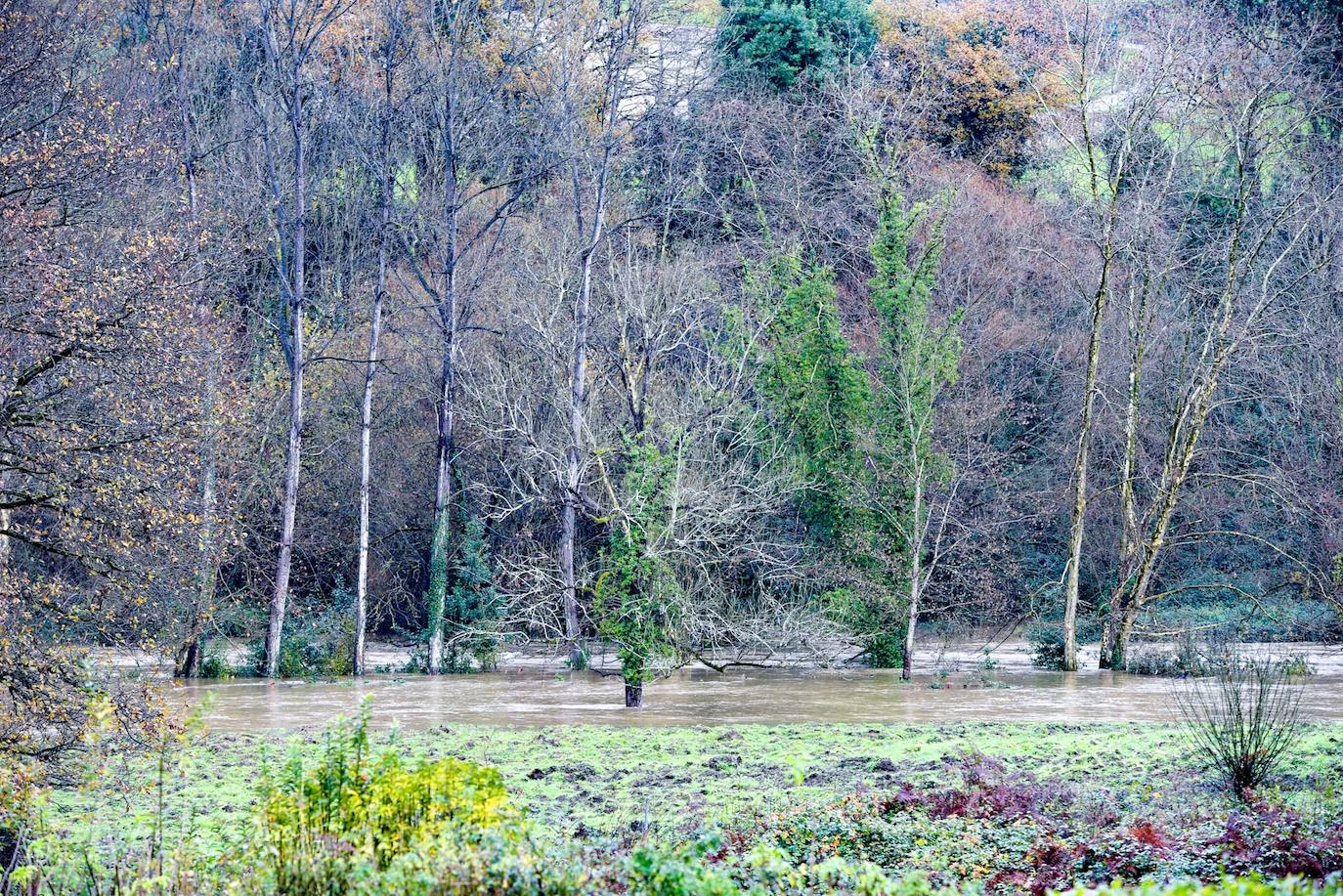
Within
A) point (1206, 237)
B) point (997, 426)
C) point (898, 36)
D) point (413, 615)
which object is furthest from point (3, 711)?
point (898, 36)

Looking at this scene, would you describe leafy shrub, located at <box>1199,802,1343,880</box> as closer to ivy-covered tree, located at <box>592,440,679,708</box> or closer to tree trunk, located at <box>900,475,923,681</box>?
ivy-covered tree, located at <box>592,440,679,708</box>

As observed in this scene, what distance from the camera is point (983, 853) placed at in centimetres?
988

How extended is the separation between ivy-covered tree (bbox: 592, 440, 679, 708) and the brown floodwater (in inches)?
43.0

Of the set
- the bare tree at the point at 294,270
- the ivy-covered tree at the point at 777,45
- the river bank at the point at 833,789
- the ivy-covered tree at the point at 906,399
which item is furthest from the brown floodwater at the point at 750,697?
the ivy-covered tree at the point at 777,45

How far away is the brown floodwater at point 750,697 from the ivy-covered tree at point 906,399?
2.03 meters

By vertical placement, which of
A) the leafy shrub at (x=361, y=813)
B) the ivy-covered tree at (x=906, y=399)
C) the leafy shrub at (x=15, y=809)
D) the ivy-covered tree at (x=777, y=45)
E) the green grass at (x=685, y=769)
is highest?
the ivy-covered tree at (x=777, y=45)

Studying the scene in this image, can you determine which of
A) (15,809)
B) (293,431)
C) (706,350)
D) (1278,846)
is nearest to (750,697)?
(706,350)

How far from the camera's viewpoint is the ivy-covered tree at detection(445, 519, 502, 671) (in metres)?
30.1

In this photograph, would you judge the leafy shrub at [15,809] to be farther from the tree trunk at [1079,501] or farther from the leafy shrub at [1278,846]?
the tree trunk at [1079,501]

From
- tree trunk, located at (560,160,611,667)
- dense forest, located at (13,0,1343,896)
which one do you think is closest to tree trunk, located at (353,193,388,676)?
dense forest, located at (13,0,1343,896)

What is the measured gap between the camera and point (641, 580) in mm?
21500

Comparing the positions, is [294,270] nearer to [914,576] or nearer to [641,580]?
[641,580]

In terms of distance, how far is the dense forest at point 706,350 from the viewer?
2711cm

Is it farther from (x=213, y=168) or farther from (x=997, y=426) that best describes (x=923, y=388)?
(x=213, y=168)
